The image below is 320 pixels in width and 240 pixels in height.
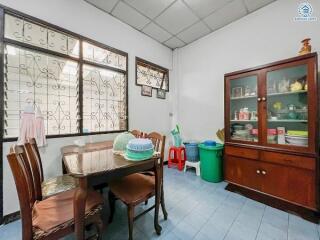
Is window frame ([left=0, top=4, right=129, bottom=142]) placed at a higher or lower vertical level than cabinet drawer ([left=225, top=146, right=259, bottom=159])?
higher

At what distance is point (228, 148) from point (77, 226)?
229cm

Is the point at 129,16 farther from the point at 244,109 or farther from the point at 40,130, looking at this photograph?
the point at 244,109

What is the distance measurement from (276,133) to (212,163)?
1080 millimetres

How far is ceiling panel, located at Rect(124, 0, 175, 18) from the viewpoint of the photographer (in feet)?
7.73

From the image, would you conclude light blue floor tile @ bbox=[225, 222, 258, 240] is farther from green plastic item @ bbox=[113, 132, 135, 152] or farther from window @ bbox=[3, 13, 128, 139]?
window @ bbox=[3, 13, 128, 139]

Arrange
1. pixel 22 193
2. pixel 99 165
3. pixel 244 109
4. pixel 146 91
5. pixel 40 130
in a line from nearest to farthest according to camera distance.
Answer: pixel 22 193 → pixel 99 165 → pixel 40 130 → pixel 244 109 → pixel 146 91

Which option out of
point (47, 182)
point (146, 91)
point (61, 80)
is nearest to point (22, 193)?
point (47, 182)

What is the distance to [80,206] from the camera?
989 millimetres

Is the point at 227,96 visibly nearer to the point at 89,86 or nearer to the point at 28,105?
the point at 89,86

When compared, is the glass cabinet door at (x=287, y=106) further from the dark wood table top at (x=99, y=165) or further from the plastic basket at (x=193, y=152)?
the dark wood table top at (x=99, y=165)

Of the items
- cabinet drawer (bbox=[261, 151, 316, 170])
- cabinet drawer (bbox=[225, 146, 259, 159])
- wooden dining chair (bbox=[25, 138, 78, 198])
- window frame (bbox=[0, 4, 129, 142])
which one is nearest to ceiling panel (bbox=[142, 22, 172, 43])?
window frame (bbox=[0, 4, 129, 142])

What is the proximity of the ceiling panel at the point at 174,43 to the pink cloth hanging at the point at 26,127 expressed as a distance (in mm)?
3059

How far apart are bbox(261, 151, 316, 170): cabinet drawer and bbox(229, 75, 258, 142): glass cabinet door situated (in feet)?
0.92

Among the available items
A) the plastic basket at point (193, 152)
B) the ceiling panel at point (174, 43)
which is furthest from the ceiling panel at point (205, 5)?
the plastic basket at point (193, 152)
